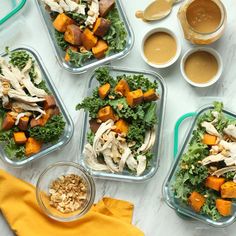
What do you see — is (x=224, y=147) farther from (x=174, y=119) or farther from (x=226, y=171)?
(x=174, y=119)

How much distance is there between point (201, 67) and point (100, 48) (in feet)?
1.33

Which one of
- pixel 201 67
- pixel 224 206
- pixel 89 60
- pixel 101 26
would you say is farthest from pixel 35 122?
pixel 224 206

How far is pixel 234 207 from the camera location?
215cm

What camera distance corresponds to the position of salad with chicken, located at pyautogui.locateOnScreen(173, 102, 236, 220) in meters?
2.07

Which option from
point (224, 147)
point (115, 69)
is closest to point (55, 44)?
point (115, 69)

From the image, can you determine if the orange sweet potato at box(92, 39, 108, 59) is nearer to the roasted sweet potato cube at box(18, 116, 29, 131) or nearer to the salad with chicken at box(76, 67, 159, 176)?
the salad with chicken at box(76, 67, 159, 176)

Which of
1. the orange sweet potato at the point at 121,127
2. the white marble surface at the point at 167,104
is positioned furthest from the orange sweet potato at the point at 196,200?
the orange sweet potato at the point at 121,127

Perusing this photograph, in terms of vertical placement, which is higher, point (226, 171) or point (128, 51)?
point (128, 51)

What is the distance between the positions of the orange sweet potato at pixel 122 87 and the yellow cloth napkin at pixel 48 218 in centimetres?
45

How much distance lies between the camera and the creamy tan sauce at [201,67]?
222 cm

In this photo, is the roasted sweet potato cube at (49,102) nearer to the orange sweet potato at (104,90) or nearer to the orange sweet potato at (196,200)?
the orange sweet potato at (104,90)

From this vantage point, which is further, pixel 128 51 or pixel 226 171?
pixel 128 51

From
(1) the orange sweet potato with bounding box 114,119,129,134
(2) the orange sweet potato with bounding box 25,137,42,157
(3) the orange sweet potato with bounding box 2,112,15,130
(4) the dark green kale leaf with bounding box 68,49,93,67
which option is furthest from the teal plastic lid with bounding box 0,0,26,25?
(1) the orange sweet potato with bounding box 114,119,129,134

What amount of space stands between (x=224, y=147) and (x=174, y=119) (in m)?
0.28
